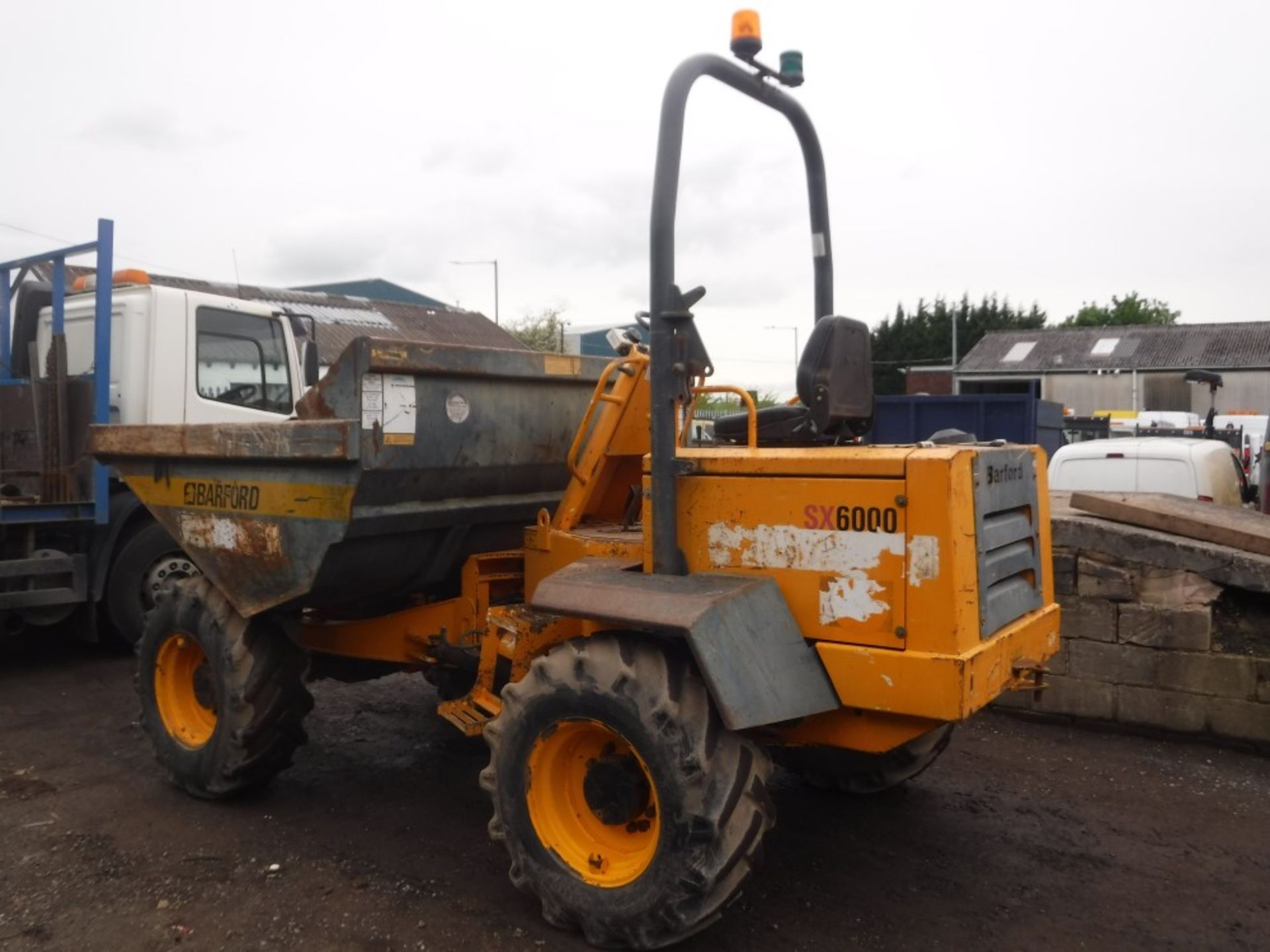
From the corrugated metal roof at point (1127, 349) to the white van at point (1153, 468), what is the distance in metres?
32.1

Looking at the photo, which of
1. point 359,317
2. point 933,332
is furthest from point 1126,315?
point 359,317

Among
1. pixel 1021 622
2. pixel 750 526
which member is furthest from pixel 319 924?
Result: pixel 1021 622

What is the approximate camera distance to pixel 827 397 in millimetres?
3482

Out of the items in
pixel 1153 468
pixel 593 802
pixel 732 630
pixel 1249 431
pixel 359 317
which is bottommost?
pixel 593 802

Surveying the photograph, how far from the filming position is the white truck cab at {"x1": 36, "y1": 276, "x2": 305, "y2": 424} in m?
7.36

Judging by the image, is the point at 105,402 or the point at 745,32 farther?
the point at 105,402

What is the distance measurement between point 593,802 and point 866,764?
1590mm

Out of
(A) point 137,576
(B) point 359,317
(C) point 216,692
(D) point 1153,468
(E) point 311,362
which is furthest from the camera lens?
(B) point 359,317

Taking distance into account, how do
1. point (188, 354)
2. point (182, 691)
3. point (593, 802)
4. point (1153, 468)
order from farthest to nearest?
1. point (1153, 468)
2. point (188, 354)
3. point (182, 691)
4. point (593, 802)

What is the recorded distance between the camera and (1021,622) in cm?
360

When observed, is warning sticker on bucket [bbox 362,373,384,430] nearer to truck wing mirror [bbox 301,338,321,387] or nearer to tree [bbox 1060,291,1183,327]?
truck wing mirror [bbox 301,338,321,387]

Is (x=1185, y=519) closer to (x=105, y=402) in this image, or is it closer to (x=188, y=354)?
(x=188, y=354)

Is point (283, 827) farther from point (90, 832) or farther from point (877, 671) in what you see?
point (877, 671)

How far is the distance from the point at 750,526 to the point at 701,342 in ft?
2.03
